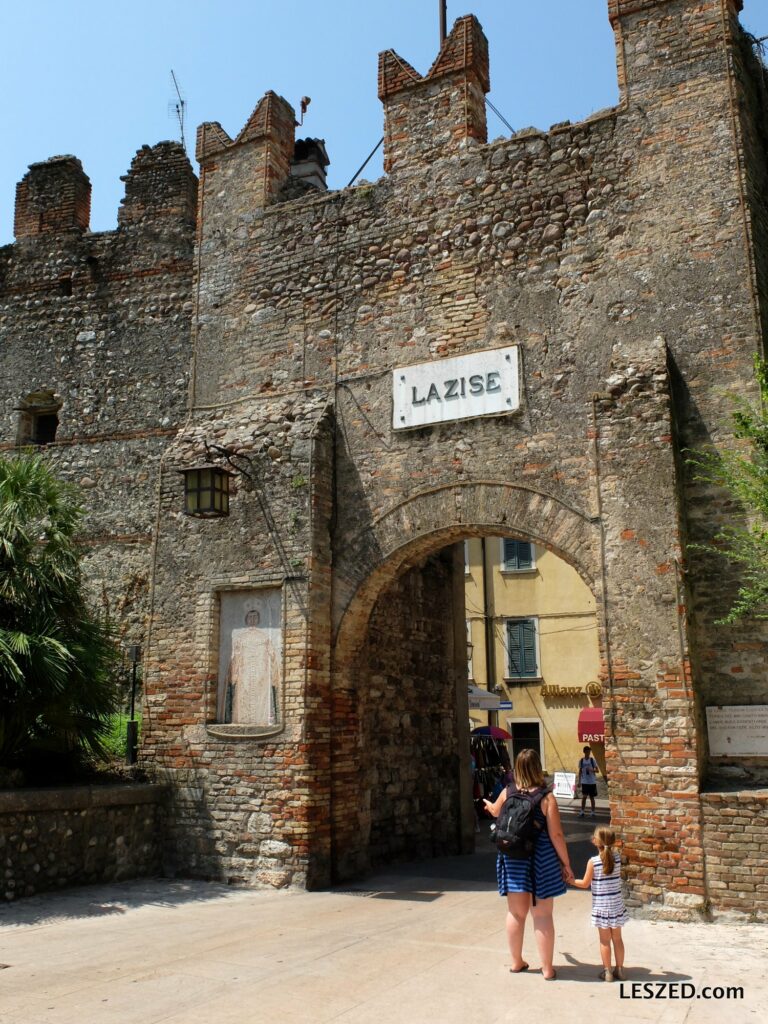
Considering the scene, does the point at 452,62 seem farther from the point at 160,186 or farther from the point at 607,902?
the point at 607,902

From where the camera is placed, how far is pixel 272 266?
10.6 metres

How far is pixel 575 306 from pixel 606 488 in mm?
1973

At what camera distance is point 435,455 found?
9.02 meters

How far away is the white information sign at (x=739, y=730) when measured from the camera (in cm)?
726

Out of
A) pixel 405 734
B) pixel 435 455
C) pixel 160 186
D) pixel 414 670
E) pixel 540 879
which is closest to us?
pixel 540 879

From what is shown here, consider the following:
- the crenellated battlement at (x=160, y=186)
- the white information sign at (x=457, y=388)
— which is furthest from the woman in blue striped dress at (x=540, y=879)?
the crenellated battlement at (x=160, y=186)

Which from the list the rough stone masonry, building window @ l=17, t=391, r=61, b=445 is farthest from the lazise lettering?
building window @ l=17, t=391, r=61, b=445

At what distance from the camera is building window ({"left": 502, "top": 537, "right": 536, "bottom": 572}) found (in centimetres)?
2177

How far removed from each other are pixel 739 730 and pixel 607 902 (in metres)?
2.79

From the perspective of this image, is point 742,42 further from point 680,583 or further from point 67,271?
point 67,271

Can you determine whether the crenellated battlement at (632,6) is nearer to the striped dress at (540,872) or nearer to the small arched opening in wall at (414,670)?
the small arched opening in wall at (414,670)

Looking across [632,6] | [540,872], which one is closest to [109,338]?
[632,6]

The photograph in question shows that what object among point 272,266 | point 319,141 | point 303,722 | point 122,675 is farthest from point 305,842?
point 319,141

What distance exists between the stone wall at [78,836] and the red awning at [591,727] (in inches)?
427
